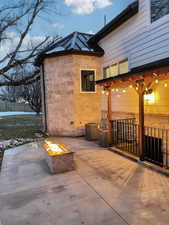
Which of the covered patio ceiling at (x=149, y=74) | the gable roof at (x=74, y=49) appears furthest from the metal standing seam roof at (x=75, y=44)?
the covered patio ceiling at (x=149, y=74)

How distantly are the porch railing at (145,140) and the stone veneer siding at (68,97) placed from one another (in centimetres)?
223

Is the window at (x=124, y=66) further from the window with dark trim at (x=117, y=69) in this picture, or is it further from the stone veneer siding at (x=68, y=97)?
the stone veneer siding at (x=68, y=97)

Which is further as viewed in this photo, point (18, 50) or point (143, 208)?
point (18, 50)

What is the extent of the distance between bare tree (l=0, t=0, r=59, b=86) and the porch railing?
866cm

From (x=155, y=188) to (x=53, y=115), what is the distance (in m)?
6.41

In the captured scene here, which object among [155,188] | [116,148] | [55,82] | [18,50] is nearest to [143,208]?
[155,188]

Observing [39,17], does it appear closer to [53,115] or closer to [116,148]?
[53,115]

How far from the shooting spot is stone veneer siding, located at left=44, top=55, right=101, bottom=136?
27.2 feet

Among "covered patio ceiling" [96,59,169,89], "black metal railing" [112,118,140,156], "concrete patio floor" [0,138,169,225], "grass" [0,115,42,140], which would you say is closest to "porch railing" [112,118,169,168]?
"black metal railing" [112,118,140,156]

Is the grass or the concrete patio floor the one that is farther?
the grass

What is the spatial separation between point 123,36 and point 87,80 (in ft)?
9.19

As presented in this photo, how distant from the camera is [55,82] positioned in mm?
8562

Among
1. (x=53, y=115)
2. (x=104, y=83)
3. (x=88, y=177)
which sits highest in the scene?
(x=104, y=83)

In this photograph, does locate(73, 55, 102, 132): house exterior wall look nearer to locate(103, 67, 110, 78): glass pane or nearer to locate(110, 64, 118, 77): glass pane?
locate(103, 67, 110, 78): glass pane
